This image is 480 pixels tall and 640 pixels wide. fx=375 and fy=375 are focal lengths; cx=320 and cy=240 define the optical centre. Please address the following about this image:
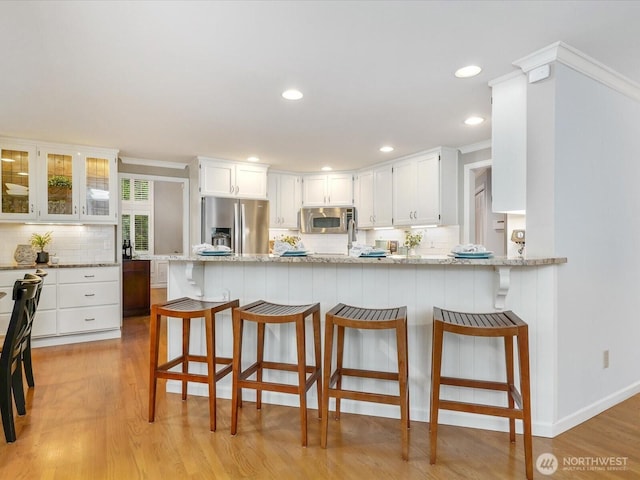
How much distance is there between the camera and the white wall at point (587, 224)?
7.27ft

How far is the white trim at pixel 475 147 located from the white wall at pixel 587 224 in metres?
1.47

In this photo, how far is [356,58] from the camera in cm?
226

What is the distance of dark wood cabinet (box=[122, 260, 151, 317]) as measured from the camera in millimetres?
5438

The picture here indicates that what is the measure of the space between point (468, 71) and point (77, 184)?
4.20 m

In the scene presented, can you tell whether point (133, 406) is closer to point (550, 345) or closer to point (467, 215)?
point (550, 345)

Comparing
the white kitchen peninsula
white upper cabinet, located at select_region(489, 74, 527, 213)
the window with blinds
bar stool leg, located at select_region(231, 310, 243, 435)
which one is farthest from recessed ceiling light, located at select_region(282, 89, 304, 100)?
the window with blinds

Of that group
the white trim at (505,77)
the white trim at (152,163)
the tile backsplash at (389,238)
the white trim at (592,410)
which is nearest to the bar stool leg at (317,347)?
→ the white trim at (592,410)

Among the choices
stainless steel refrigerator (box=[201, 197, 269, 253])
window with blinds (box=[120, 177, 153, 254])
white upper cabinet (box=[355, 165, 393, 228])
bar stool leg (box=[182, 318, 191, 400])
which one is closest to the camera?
bar stool leg (box=[182, 318, 191, 400])

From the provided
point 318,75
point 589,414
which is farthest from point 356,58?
point 589,414

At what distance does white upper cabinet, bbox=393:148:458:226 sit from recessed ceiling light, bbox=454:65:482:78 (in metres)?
1.89

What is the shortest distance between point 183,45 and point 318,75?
2.79ft

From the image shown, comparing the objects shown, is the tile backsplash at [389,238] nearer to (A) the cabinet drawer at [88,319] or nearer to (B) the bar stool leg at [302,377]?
(A) the cabinet drawer at [88,319]

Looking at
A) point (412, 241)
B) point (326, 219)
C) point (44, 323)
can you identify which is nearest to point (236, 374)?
point (44, 323)

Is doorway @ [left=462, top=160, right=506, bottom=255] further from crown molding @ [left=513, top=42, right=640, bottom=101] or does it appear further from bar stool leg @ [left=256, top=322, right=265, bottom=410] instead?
bar stool leg @ [left=256, top=322, right=265, bottom=410]
